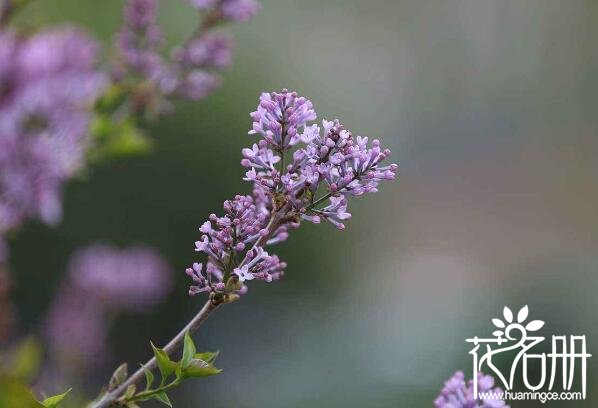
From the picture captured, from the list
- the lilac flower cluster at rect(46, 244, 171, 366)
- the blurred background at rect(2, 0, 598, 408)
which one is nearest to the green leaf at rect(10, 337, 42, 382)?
the lilac flower cluster at rect(46, 244, 171, 366)

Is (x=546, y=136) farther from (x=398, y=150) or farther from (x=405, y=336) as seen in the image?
(x=405, y=336)

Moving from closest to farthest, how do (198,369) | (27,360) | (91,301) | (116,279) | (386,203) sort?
(198,369) < (27,360) < (91,301) < (116,279) < (386,203)

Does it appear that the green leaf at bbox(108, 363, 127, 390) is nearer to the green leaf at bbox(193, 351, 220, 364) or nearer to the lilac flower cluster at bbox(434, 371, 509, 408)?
the green leaf at bbox(193, 351, 220, 364)

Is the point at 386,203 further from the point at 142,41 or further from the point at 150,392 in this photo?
the point at 150,392

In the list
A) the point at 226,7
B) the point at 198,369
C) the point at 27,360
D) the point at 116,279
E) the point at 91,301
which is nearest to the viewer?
the point at 198,369

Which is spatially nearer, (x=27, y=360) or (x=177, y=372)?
(x=177, y=372)

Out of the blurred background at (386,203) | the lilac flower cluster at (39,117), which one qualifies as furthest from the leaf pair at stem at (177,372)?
the blurred background at (386,203)

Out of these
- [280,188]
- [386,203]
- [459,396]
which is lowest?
[459,396]

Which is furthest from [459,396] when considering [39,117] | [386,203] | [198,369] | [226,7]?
[386,203]
